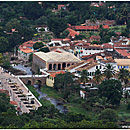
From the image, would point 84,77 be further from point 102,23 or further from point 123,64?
point 102,23

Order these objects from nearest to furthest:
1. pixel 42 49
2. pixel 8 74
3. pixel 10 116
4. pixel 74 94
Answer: pixel 10 116
pixel 74 94
pixel 8 74
pixel 42 49

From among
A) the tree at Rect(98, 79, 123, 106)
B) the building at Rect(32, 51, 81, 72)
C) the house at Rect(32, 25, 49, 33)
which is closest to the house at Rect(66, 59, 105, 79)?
the building at Rect(32, 51, 81, 72)

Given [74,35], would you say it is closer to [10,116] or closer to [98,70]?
[98,70]

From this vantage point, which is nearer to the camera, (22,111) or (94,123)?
(94,123)

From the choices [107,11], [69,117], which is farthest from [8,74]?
[107,11]

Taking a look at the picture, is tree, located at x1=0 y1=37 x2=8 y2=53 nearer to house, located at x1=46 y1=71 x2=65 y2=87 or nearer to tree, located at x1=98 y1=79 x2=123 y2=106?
house, located at x1=46 y1=71 x2=65 y2=87

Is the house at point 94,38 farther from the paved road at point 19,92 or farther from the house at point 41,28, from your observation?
the paved road at point 19,92

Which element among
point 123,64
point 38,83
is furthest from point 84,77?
point 38,83
